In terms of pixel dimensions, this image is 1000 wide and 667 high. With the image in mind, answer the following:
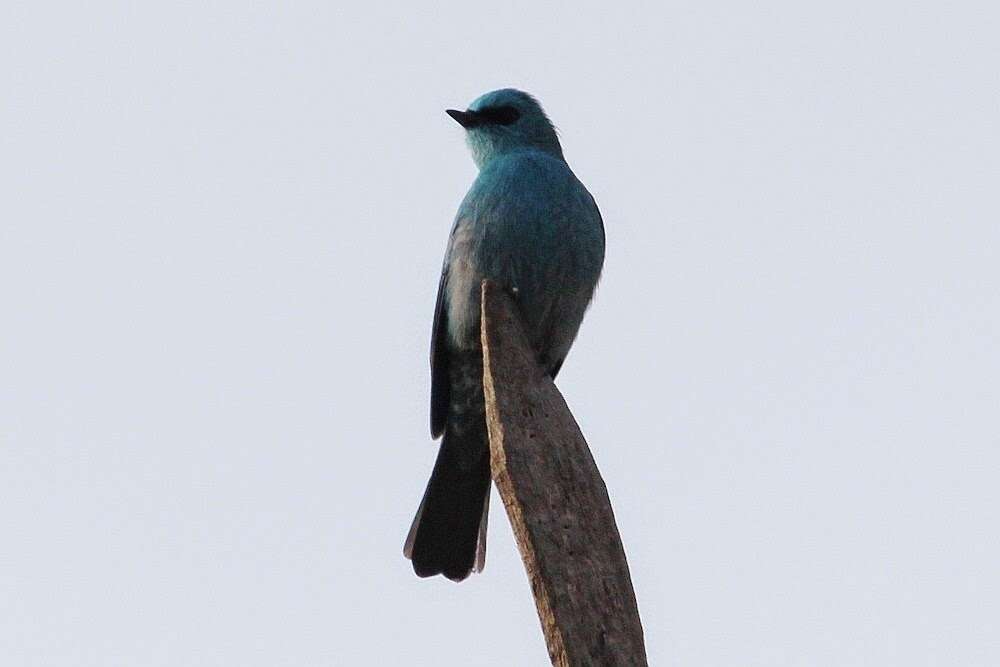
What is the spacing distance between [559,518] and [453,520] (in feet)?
7.93

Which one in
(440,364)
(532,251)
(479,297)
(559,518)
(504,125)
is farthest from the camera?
(504,125)

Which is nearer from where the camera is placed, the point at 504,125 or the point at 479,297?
the point at 479,297

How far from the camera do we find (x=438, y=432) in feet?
23.7

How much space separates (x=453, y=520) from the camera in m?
6.72

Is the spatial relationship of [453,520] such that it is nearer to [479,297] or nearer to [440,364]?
[440,364]

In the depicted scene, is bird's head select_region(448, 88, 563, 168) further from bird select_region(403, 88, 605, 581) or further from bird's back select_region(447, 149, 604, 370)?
bird's back select_region(447, 149, 604, 370)

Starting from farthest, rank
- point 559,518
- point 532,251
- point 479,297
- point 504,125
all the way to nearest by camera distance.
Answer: point 504,125
point 479,297
point 532,251
point 559,518

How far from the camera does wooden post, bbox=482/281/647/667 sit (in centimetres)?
408

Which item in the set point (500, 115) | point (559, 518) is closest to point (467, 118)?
point (500, 115)

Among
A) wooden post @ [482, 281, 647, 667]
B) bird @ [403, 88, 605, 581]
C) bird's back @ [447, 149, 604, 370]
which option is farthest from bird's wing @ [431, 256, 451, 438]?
wooden post @ [482, 281, 647, 667]

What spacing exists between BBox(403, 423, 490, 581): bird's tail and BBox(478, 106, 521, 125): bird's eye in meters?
2.01

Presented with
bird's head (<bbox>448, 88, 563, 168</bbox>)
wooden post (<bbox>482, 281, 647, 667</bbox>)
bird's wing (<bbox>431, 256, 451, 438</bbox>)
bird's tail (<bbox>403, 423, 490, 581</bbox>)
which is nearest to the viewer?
wooden post (<bbox>482, 281, 647, 667</bbox>)

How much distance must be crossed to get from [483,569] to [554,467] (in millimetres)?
2229

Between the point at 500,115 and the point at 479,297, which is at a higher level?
the point at 500,115
